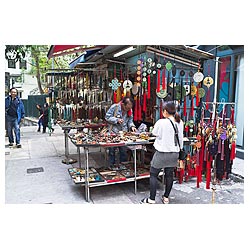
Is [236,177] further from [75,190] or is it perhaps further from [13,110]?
[13,110]

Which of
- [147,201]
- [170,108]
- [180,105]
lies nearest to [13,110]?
[180,105]

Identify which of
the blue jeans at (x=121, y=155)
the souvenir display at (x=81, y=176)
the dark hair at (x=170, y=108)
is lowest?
the souvenir display at (x=81, y=176)

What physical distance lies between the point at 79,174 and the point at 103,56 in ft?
11.0

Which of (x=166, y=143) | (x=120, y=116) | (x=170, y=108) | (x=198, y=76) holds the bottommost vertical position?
(x=166, y=143)

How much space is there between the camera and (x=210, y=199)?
11.7 ft

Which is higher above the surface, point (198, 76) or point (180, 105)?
point (198, 76)

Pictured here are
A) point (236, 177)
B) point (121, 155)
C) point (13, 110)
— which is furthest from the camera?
point (13, 110)

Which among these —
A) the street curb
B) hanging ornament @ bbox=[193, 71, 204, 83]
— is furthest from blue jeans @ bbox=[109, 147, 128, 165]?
the street curb

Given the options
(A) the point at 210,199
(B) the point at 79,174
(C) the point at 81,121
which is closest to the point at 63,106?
(C) the point at 81,121

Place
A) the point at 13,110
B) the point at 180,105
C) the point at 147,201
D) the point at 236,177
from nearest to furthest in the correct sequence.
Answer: the point at 147,201, the point at 180,105, the point at 236,177, the point at 13,110

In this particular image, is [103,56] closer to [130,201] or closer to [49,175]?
[49,175]

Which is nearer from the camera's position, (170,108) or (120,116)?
(170,108)

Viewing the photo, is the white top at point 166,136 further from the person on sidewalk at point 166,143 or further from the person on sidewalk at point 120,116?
the person on sidewalk at point 120,116

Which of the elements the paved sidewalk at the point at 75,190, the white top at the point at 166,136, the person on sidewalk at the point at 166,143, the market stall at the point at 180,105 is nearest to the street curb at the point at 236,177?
the paved sidewalk at the point at 75,190
